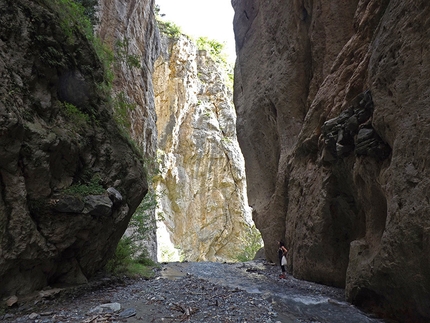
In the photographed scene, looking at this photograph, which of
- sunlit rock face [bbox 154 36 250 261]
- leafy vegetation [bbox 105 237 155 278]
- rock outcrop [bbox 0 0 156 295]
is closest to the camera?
rock outcrop [bbox 0 0 156 295]

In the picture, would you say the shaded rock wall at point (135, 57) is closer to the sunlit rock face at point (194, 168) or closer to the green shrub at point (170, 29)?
the sunlit rock face at point (194, 168)

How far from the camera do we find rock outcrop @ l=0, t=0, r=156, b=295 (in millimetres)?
5836

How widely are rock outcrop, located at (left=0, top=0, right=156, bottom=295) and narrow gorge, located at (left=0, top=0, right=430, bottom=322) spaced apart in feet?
0.11

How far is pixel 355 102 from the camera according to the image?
7957 mm

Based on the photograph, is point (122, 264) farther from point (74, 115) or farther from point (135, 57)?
point (135, 57)

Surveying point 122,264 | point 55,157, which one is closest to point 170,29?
point 122,264

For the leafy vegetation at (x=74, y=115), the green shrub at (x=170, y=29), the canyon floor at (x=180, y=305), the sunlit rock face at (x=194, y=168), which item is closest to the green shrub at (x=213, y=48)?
the sunlit rock face at (x=194, y=168)

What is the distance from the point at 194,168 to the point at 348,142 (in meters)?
34.0

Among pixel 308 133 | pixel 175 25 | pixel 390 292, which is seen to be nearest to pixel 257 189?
pixel 308 133

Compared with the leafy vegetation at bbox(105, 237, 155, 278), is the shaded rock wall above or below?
above

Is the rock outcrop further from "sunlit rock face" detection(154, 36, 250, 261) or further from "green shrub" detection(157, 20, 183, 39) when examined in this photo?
"green shrub" detection(157, 20, 183, 39)

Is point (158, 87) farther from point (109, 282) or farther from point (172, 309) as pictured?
point (172, 309)

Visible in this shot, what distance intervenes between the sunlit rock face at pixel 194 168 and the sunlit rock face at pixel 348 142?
72.1 ft

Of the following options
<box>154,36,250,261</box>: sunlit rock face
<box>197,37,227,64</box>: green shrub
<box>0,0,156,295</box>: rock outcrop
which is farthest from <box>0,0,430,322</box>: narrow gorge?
<box>197,37,227,64</box>: green shrub
